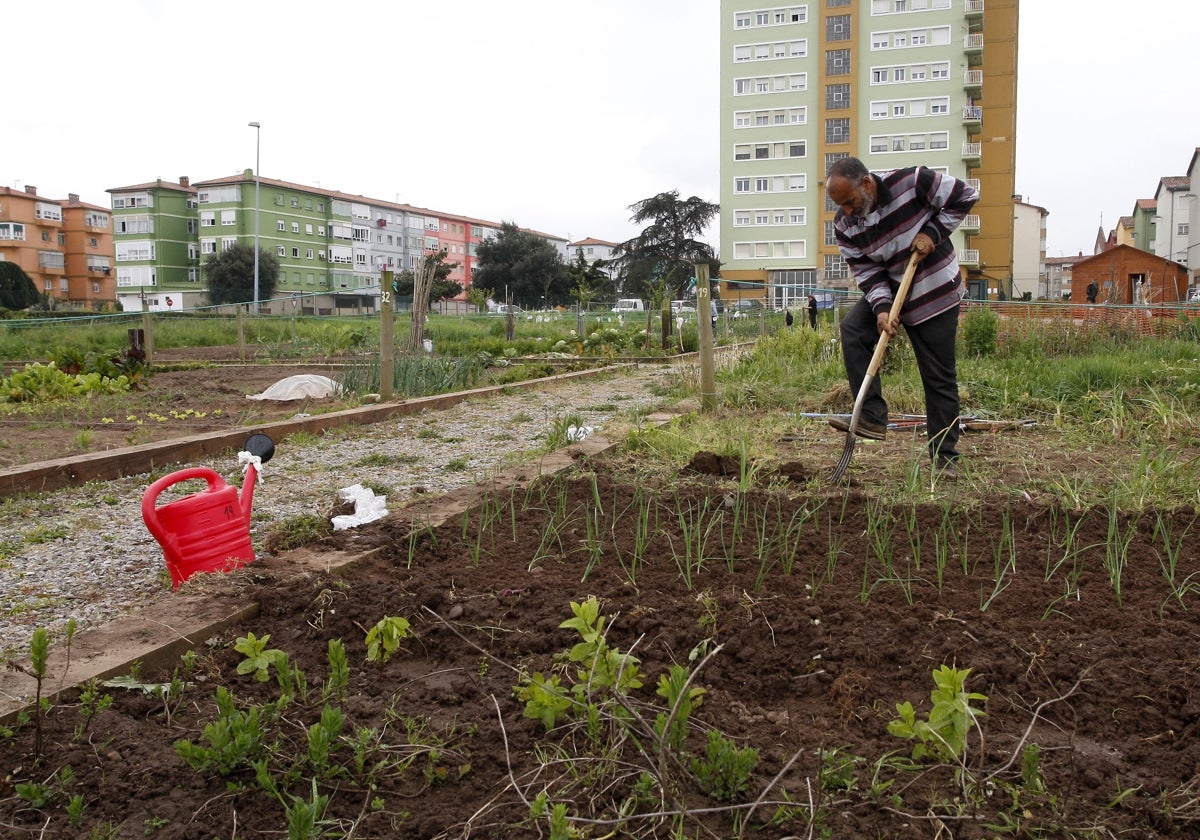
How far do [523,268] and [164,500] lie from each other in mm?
66104

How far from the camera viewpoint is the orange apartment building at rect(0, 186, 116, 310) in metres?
74.6

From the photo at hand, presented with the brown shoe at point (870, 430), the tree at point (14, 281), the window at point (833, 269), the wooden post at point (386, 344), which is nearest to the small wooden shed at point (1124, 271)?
the window at point (833, 269)

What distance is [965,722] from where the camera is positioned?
1441 millimetres

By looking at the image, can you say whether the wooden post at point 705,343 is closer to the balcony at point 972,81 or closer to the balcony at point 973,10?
the balcony at point 972,81

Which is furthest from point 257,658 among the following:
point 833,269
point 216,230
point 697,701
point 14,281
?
point 216,230

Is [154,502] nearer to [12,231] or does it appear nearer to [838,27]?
[838,27]

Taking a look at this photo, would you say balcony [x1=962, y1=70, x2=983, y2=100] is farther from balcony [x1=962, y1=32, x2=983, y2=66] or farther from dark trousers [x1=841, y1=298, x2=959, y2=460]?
dark trousers [x1=841, y1=298, x2=959, y2=460]

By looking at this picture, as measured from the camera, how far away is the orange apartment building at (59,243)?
74.6 m

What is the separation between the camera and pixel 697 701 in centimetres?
170

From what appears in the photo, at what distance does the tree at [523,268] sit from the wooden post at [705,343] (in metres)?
60.9

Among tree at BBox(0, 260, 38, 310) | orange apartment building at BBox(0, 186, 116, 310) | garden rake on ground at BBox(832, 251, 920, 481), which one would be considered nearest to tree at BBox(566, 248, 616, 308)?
tree at BBox(0, 260, 38, 310)

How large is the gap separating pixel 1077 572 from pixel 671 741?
5.34 feet

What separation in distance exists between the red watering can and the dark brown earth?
19 centimetres

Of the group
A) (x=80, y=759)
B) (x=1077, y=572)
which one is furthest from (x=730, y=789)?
(x=1077, y=572)
